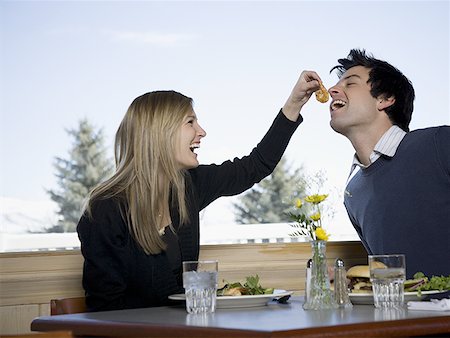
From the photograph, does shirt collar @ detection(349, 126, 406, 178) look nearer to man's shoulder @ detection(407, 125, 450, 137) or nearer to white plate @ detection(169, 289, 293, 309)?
man's shoulder @ detection(407, 125, 450, 137)

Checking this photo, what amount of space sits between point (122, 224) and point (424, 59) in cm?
551

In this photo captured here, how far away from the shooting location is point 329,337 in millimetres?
1523

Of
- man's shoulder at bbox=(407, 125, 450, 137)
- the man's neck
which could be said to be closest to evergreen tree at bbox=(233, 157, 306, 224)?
the man's neck

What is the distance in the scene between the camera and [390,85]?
3.06 meters

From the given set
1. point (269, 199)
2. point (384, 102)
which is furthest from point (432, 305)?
point (269, 199)

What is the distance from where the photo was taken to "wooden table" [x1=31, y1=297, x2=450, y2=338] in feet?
5.05

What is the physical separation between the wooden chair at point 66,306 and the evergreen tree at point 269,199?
712cm

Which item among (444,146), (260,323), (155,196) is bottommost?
(260,323)

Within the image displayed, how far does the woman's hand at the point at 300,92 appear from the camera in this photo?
2.74 meters

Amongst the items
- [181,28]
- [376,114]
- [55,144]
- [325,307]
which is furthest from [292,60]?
[325,307]

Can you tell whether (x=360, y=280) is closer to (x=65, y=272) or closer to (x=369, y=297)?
(x=369, y=297)

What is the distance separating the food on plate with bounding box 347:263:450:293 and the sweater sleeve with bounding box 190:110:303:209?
655 mm

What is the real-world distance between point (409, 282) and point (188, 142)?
848 mm

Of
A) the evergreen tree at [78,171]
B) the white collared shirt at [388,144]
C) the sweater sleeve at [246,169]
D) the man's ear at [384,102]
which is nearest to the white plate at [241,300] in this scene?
the sweater sleeve at [246,169]
